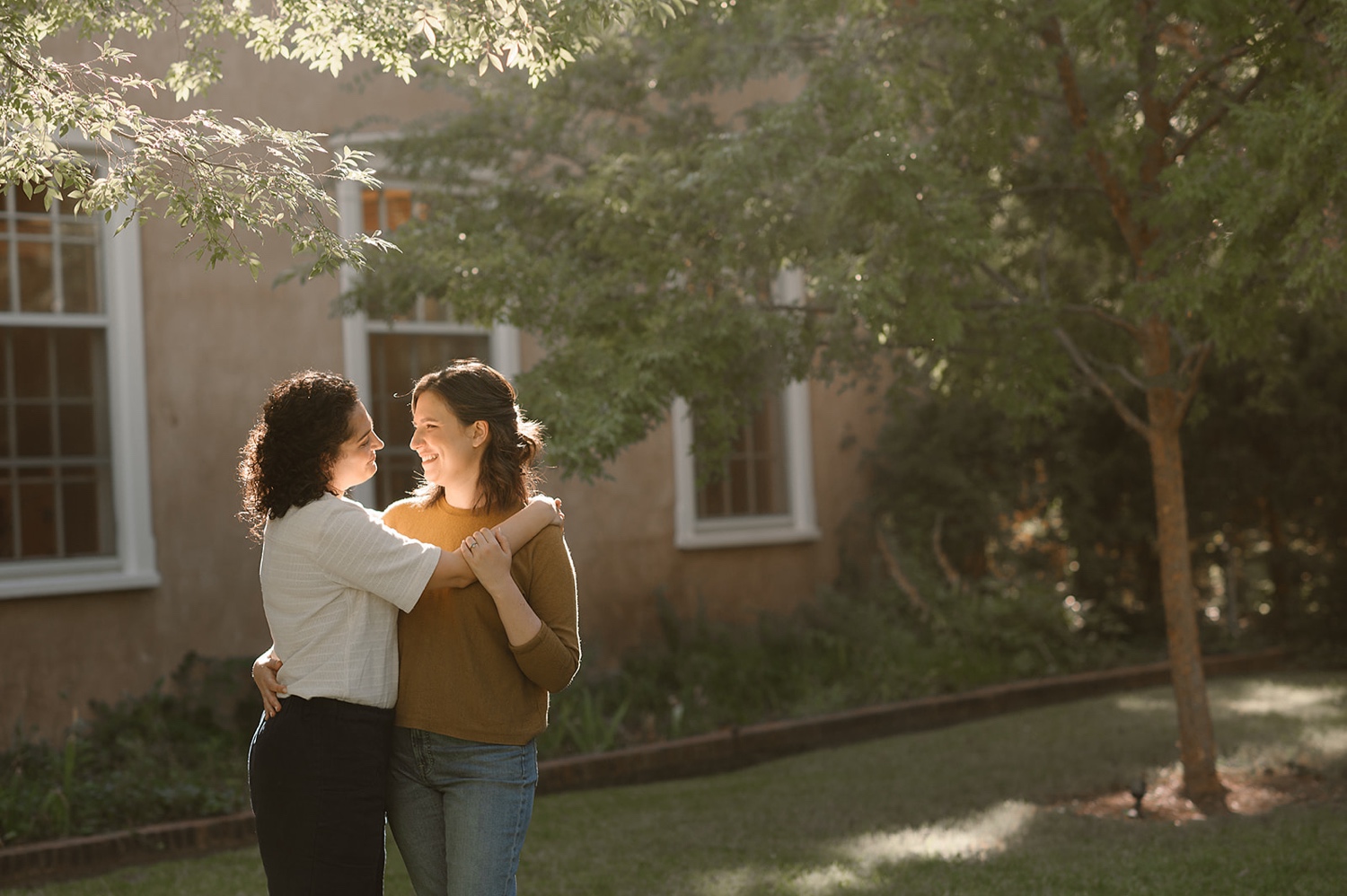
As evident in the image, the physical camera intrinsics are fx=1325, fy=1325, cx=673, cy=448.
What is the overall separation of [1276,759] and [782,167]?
15.1 ft

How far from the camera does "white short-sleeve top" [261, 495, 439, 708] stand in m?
2.91

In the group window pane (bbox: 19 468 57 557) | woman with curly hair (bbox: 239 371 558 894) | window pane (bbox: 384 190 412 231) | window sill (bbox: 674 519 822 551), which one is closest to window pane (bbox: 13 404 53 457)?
window pane (bbox: 19 468 57 557)

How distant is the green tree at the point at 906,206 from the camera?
18.1 feet

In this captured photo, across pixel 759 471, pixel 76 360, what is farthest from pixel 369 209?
pixel 759 471

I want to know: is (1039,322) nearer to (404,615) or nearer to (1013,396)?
(1013,396)

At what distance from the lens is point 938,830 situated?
661 cm

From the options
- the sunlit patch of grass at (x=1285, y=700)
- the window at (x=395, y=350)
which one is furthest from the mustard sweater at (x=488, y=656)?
the sunlit patch of grass at (x=1285, y=700)

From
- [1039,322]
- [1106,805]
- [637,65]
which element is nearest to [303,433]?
[1039,322]

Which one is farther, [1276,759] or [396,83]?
[396,83]

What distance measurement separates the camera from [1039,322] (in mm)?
6645

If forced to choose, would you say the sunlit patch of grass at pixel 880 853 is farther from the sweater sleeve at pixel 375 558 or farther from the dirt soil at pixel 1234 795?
the sweater sleeve at pixel 375 558

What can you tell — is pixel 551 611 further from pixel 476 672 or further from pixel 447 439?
pixel 447 439

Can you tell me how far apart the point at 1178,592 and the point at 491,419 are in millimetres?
5120

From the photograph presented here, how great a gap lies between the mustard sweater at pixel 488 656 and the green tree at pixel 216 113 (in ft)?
4.10
